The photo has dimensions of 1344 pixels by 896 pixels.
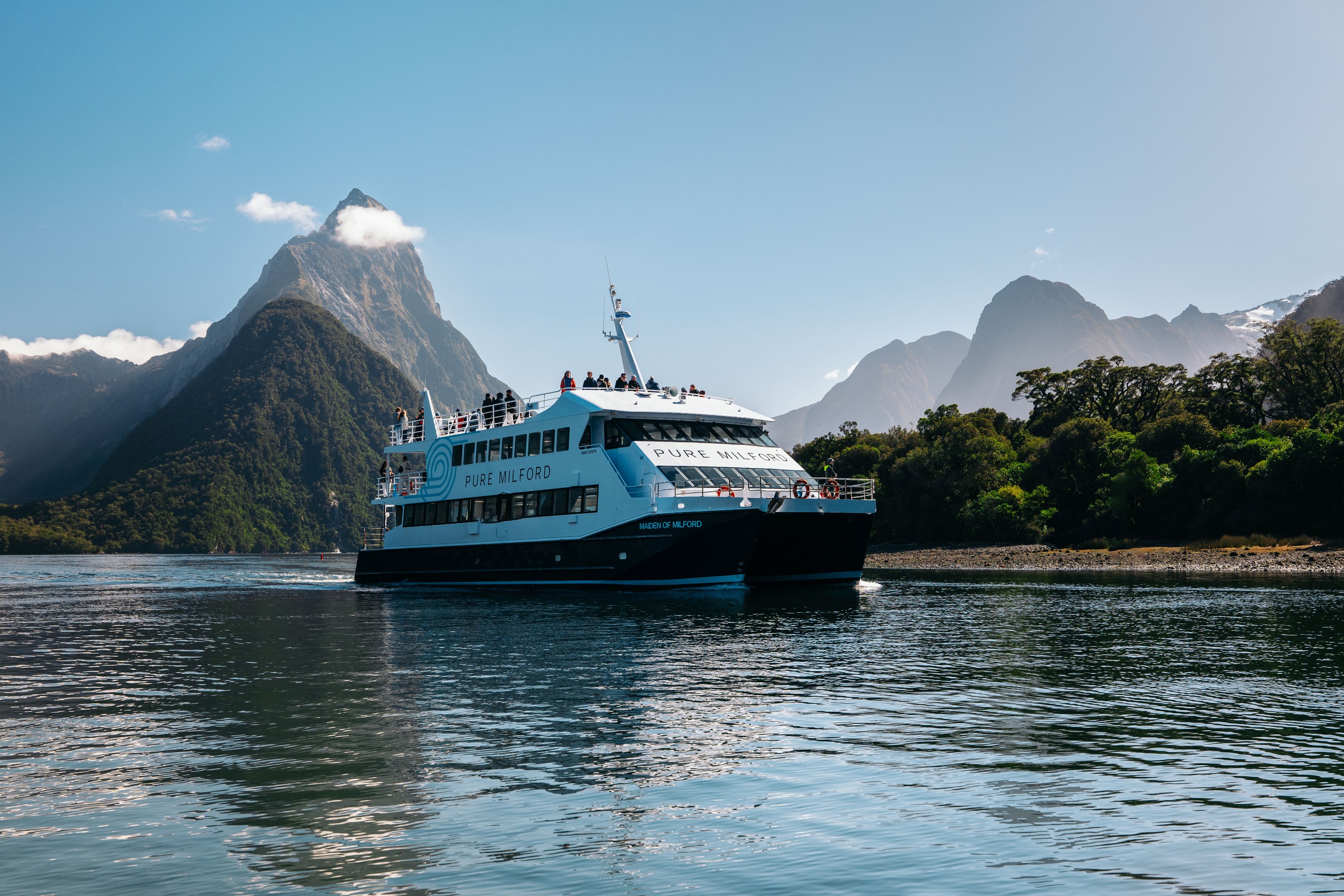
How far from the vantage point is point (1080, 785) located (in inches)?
456

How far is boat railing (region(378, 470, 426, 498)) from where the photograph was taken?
5488 centimetres

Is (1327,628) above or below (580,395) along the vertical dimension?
below

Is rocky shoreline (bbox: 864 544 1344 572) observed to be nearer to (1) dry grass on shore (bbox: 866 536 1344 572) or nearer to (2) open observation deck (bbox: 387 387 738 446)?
(1) dry grass on shore (bbox: 866 536 1344 572)

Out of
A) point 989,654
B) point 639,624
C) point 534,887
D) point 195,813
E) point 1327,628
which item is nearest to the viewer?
point 534,887

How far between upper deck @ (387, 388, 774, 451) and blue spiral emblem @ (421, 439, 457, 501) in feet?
2.61

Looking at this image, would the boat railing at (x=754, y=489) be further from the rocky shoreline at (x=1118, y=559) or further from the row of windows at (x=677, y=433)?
the rocky shoreline at (x=1118, y=559)

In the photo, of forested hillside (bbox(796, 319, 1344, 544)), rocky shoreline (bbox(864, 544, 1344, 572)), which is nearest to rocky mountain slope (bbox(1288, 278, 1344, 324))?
forested hillside (bbox(796, 319, 1344, 544))

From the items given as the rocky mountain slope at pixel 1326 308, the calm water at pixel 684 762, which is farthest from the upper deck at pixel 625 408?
the rocky mountain slope at pixel 1326 308

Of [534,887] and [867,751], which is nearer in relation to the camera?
[534,887]

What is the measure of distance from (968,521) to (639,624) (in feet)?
218

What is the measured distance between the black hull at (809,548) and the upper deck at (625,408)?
6.75 meters

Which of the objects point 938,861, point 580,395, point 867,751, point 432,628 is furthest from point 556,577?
point 938,861

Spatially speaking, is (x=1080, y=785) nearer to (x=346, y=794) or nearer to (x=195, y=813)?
(x=346, y=794)

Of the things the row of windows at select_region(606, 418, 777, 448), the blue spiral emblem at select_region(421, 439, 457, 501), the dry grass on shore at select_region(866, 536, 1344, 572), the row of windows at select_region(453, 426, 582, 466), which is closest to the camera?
the row of windows at select_region(606, 418, 777, 448)
